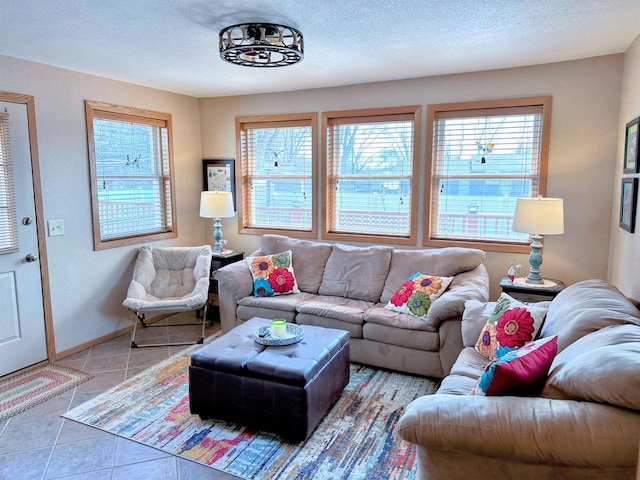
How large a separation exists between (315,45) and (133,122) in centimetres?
222

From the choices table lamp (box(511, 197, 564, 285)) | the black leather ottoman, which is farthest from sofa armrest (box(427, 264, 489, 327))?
the black leather ottoman

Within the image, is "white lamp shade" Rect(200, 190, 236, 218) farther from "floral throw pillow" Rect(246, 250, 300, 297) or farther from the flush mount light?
the flush mount light

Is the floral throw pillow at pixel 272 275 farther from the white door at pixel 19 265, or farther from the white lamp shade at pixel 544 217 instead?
the white lamp shade at pixel 544 217

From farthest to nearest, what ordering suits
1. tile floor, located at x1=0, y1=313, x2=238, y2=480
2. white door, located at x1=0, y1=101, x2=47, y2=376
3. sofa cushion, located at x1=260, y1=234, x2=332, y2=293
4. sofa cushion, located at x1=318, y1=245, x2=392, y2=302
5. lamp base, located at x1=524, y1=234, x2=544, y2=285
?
1. sofa cushion, located at x1=260, y1=234, x2=332, y2=293
2. sofa cushion, located at x1=318, y1=245, x2=392, y2=302
3. lamp base, located at x1=524, y1=234, x2=544, y2=285
4. white door, located at x1=0, y1=101, x2=47, y2=376
5. tile floor, located at x1=0, y1=313, x2=238, y2=480

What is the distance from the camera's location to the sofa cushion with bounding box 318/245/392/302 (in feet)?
12.5

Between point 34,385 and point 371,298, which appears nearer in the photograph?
point 34,385

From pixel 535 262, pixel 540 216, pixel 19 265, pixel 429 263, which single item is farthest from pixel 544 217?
pixel 19 265

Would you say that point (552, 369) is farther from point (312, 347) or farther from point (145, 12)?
point (145, 12)

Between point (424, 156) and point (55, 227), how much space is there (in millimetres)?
3262

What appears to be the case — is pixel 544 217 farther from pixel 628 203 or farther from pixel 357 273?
pixel 357 273

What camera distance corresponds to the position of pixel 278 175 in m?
4.76

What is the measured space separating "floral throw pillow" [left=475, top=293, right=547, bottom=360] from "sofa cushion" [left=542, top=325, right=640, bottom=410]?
Answer: 1.54ft

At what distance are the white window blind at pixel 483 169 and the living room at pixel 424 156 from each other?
0.14m

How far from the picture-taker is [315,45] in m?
2.94
